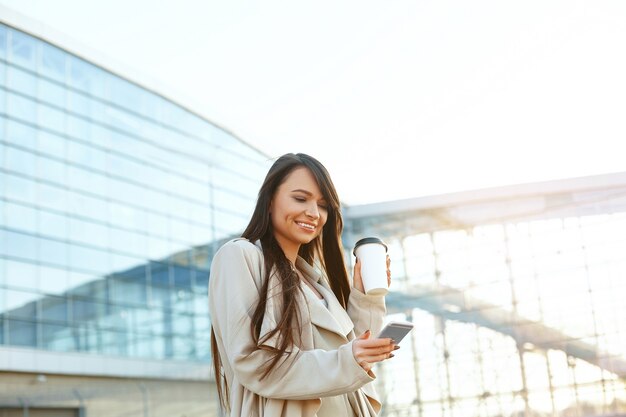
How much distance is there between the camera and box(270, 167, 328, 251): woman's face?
8.69 ft

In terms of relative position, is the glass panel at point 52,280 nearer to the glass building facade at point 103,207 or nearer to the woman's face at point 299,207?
the glass building facade at point 103,207

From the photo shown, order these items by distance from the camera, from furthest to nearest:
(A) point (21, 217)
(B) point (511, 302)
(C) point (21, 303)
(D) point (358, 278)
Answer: (B) point (511, 302) → (A) point (21, 217) → (C) point (21, 303) → (D) point (358, 278)

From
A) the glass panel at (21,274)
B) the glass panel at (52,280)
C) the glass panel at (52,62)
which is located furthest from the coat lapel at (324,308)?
the glass panel at (52,62)

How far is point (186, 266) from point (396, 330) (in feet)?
83.5

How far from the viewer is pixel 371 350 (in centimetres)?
227

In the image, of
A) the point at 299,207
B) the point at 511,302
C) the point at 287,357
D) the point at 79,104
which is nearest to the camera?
the point at 287,357

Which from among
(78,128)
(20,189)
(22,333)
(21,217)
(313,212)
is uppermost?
(78,128)

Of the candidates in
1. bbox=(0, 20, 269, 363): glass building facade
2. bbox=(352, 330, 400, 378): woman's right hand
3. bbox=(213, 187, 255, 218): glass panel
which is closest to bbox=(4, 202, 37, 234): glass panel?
bbox=(0, 20, 269, 363): glass building facade

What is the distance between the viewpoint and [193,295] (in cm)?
2728

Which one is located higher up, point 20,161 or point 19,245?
point 20,161

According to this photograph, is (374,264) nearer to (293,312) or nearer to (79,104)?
(293,312)

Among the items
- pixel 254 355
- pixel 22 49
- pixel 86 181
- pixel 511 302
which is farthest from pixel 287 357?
pixel 511 302

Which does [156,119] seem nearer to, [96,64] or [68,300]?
[96,64]

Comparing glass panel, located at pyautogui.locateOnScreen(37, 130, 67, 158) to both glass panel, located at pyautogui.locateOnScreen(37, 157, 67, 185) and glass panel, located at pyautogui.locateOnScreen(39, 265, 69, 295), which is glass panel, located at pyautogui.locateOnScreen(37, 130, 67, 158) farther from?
glass panel, located at pyautogui.locateOnScreen(39, 265, 69, 295)
